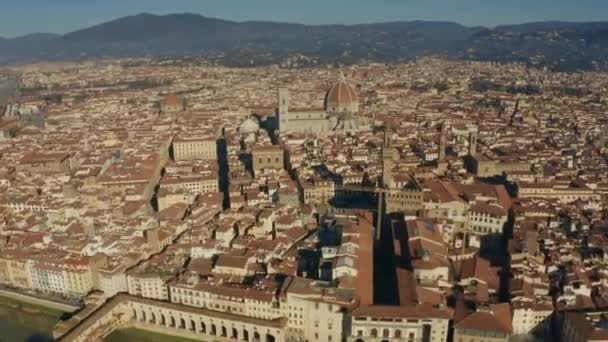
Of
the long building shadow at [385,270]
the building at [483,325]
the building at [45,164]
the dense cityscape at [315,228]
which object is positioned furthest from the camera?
the building at [45,164]

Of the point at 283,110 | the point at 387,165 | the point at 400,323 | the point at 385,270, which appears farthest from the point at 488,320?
the point at 283,110

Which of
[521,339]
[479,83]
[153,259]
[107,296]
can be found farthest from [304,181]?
[479,83]

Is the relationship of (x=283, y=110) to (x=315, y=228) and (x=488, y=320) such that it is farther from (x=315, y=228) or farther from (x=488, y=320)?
(x=488, y=320)

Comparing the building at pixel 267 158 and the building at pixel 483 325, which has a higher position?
the building at pixel 267 158

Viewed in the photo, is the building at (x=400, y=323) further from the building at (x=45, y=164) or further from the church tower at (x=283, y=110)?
the church tower at (x=283, y=110)

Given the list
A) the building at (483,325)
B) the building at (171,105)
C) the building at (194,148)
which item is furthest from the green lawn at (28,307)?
the building at (171,105)

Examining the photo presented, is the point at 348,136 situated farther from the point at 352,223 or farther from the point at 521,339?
the point at 521,339

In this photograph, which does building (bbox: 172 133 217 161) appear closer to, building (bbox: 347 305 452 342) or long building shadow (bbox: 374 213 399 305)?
long building shadow (bbox: 374 213 399 305)

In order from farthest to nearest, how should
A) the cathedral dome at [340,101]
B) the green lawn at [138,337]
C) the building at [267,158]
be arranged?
the cathedral dome at [340,101]
the building at [267,158]
the green lawn at [138,337]
